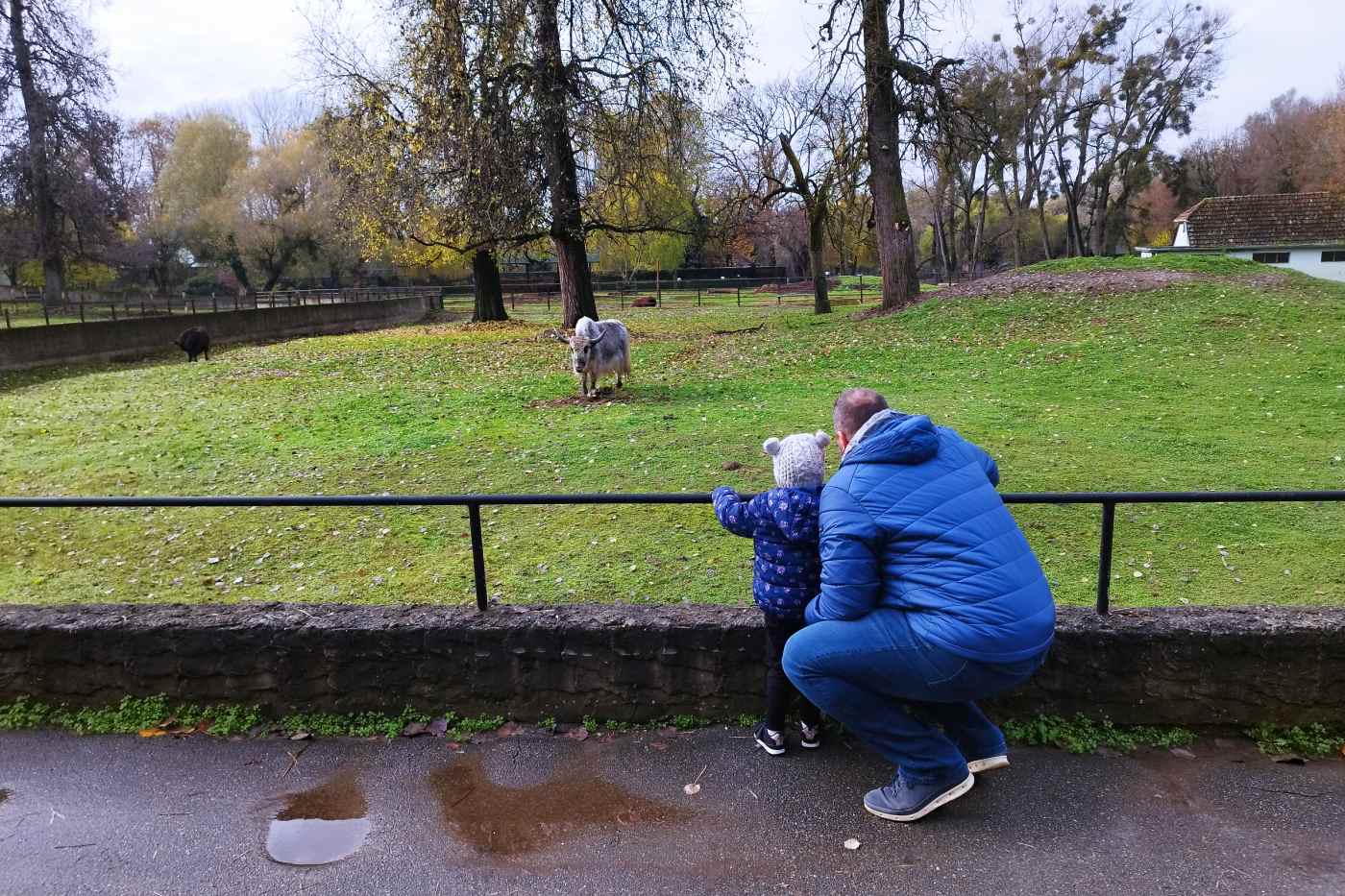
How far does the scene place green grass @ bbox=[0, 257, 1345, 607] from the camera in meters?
7.01

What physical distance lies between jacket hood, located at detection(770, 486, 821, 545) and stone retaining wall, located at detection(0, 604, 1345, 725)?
2.49ft

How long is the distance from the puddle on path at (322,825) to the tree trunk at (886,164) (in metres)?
20.3

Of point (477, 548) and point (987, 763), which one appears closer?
point (987, 763)

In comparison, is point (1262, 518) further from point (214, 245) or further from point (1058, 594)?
point (214, 245)

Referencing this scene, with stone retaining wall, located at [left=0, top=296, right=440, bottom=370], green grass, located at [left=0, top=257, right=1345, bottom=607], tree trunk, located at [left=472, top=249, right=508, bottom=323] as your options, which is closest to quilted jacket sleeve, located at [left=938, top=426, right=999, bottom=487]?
green grass, located at [left=0, top=257, right=1345, bottom=607]

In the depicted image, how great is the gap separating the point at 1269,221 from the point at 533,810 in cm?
5609

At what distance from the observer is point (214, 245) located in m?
60.3

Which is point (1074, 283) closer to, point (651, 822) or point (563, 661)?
point (563, 661)

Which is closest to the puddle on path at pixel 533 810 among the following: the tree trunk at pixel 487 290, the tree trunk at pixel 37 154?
the tree trunk at pixel 487 290

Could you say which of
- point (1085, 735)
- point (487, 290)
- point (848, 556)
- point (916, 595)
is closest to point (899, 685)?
point (916, 595)

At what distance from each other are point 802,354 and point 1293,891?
1577 cm

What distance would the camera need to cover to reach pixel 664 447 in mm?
10648

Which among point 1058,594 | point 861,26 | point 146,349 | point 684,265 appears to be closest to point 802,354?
point 861,26

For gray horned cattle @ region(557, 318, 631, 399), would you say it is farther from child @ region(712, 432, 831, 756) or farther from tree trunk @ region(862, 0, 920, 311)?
child @ region(712, 432, 831, 756)
